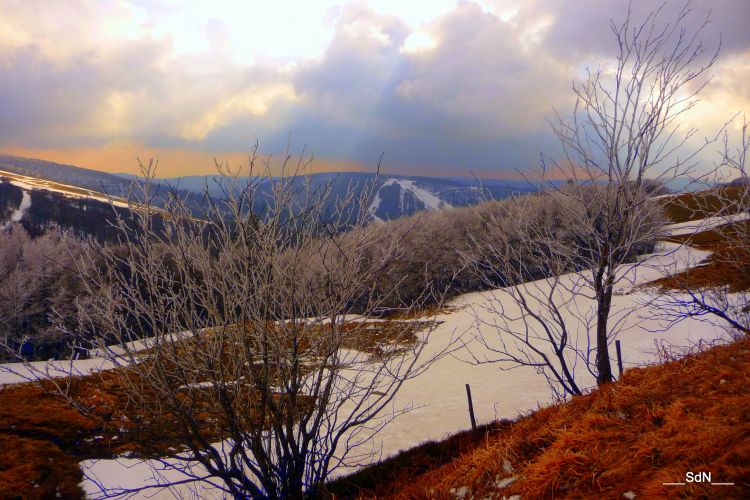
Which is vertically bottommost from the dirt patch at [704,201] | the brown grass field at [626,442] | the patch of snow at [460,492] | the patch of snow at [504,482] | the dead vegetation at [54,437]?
the dead vegetation at [54,437]

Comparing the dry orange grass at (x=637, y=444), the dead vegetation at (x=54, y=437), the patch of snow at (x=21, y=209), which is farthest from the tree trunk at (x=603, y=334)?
the patch of snow at (x=21, y=209)

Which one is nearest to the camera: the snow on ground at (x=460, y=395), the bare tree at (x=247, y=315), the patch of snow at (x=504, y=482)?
the patch of snow at (x=504, y=482)

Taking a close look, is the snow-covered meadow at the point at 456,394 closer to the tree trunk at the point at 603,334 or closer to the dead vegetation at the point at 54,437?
the dead vegetation at the point at 54,437

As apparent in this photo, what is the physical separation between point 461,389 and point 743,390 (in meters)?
14.7

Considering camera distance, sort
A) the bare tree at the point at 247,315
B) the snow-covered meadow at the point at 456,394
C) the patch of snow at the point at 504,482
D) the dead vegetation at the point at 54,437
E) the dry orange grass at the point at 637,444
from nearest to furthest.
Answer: the dry orange grass at the point at 637,444
the patch of snow at the point at 504,482
the bare tree at the point at 247,315
the dead vegetation at the point at 54,437
the snow-covered meadow at the point at 456,394

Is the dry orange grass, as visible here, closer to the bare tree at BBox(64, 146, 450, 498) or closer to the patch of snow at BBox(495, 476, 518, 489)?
the patch of snow at BBox(495, 476, 518, 489)

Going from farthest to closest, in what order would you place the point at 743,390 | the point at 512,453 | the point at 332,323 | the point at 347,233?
the point at 347,233
the point at 332,323
the point at 512,453
the point at 743,390

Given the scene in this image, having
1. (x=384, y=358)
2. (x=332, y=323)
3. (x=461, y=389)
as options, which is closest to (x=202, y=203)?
(x=332, y=323)

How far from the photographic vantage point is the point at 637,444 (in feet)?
9.34

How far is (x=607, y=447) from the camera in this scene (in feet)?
9.71

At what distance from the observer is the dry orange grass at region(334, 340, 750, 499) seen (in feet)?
7.93

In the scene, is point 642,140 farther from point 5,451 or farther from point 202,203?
point 5,451

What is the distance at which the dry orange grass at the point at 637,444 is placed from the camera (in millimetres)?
2418

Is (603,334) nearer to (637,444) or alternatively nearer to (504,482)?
(637,444)
